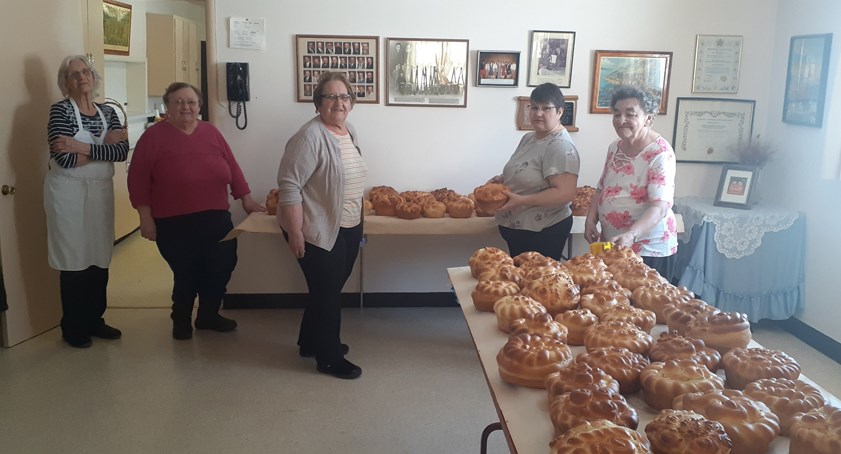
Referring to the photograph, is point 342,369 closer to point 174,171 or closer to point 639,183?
point 174,171

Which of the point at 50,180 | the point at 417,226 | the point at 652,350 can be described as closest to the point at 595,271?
the point at 652,350

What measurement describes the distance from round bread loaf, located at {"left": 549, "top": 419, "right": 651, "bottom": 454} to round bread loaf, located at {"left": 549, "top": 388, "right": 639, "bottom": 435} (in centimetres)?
4

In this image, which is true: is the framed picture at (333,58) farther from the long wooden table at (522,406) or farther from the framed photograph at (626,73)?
the long wooden table at (522,406)

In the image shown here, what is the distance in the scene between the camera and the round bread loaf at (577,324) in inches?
72.6

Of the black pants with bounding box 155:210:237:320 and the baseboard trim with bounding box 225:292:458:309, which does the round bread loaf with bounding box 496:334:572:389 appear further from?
the baseboard trim with bounding box 225:292:458:309

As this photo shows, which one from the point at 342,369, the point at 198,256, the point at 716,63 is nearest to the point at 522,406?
the point at 342,369

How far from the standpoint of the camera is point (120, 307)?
457cm

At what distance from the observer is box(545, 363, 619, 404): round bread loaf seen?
1.45 metres

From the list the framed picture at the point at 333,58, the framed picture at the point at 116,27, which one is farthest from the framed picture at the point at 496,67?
the framed picture at the point at 116,27

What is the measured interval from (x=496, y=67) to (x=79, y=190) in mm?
2579

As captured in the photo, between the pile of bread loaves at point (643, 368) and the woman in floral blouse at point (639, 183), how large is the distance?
29.7 inches

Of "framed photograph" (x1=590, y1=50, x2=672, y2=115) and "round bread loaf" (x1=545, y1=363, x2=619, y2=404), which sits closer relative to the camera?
"round bread loaf" (x1=545, y1=363, x2=619, y2=404)

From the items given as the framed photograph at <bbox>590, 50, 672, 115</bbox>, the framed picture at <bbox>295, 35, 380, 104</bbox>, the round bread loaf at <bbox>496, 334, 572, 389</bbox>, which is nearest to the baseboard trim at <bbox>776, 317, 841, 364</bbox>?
the framed photograph at <bbox>590, 50, 672, 115</bbox>

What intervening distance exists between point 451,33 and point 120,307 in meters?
2.89
